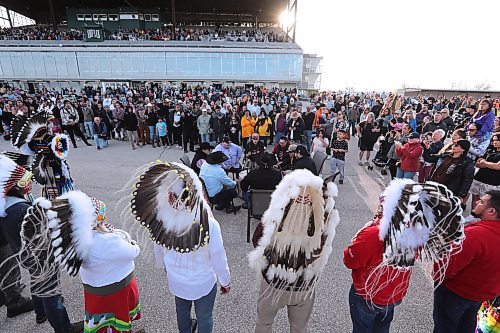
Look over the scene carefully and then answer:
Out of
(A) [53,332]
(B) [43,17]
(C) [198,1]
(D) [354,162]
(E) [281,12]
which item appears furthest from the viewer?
(B) [43,17]

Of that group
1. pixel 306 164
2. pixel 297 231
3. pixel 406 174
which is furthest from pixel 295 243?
pixel 406 174

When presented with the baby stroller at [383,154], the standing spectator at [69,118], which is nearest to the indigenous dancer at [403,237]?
the baby stroller at [383,154]

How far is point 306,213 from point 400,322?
2198 mm

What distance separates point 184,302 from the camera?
2.19 meters

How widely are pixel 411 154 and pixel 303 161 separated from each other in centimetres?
242

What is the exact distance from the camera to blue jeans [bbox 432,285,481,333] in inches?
84.2

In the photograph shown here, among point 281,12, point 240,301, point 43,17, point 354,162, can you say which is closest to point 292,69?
point 281,12

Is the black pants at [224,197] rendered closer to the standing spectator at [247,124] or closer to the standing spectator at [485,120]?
the standing spectator at [247,124]

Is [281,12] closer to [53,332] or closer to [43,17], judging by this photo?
[43,17]

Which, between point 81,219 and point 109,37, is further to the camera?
point 109,37

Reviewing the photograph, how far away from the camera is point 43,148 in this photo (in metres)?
3.93

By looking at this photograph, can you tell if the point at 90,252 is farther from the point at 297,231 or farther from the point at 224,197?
the point at 224,197

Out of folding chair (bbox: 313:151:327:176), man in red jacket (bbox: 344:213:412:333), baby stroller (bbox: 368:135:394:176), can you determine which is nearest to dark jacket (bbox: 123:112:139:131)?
folding chair (bbox: 313:151:327:176)

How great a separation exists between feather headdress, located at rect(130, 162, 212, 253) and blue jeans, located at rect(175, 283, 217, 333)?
613mm
